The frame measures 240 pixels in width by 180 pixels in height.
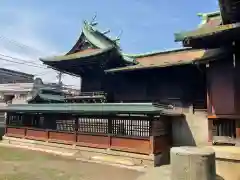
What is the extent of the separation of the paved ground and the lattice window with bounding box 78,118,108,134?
8.45 feet

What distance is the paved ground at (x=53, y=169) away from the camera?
478 inches

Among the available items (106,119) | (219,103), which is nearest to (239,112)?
(219,103)

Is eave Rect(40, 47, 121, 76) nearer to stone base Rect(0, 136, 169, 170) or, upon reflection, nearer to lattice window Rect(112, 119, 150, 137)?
lattice window Rect(112, 119, 150, 137)

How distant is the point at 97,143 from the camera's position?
666 inches

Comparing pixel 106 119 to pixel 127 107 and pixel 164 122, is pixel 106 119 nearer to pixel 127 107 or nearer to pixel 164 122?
pixel 127 107

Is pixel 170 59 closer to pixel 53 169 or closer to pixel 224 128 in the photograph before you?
pixel 224 128

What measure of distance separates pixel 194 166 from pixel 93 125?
10.9 meters

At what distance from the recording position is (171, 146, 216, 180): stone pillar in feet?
25.6

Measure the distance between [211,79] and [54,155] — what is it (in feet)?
37.7

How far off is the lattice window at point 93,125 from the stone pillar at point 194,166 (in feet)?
31.4

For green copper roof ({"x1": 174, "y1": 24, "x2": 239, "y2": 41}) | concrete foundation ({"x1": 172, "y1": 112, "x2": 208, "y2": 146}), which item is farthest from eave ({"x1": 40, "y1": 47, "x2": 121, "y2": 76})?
green copper roof ({"x1": 174, "y1": 24, "x2": 239, "y2": 41})

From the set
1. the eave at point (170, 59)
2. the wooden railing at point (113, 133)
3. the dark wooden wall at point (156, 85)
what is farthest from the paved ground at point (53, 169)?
the eave at point (170, 59)

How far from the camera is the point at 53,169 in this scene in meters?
13.6

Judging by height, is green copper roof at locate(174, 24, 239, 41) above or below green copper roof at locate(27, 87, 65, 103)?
above
